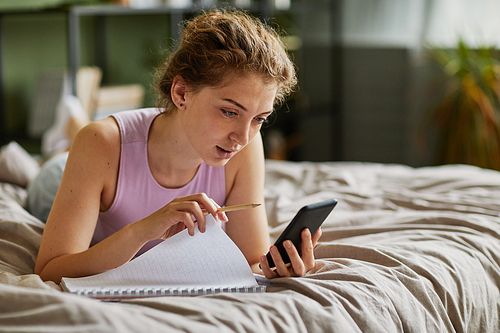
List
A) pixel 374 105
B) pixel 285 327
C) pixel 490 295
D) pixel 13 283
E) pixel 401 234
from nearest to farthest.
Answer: pixel 285 327
pixel 13 283
pixel 490 295
pixel 401 234
pixel 374 105

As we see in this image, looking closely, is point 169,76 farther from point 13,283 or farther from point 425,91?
point 425,91

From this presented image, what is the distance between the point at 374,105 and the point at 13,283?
3.11 meters

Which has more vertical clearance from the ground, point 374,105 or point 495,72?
point 495,72

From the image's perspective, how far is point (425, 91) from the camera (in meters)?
3.35

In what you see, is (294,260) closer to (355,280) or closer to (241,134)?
(355,280)

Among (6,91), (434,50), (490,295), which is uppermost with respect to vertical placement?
(434,50)

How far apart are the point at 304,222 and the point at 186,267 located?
22 cm

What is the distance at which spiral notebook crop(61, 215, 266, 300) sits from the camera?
0.82m

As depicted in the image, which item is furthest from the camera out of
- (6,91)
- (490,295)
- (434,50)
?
(434,50)

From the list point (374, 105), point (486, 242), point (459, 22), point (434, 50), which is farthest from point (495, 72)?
point (486, 242)

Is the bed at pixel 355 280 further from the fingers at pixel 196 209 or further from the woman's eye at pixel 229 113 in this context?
the woman's eye at pixel 229 113

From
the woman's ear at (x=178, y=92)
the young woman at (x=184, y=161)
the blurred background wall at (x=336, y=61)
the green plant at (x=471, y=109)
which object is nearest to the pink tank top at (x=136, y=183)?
the young woman at (x=184, y=161)

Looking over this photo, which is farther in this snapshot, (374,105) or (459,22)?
(374,105)

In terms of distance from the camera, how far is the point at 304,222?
0.83 metres
